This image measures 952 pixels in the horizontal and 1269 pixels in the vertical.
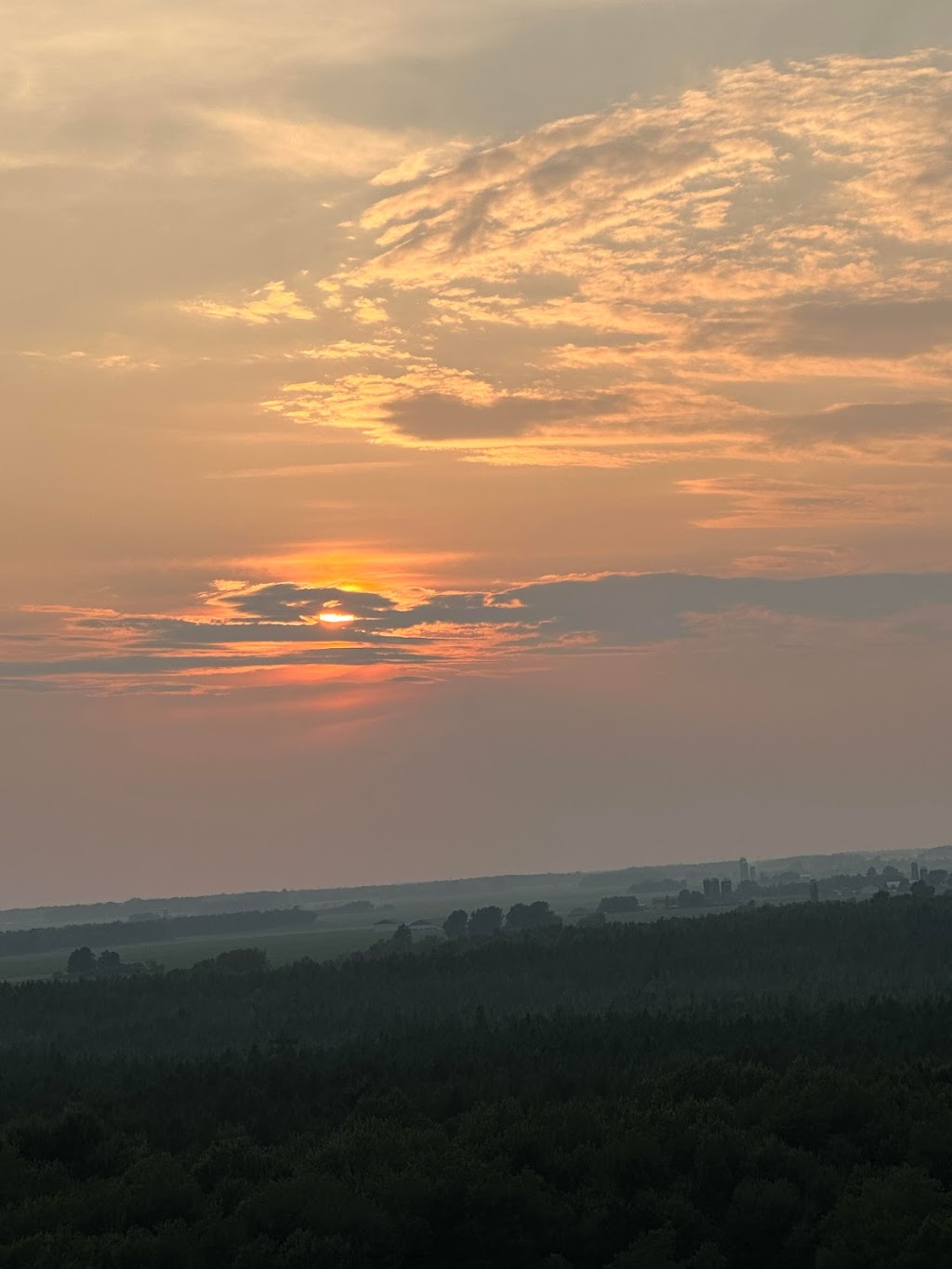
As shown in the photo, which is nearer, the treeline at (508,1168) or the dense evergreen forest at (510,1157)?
the treeline at (508,1168)

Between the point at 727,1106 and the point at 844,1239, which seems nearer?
the point at 844,1239

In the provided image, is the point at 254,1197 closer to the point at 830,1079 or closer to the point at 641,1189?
the point at 641,1189

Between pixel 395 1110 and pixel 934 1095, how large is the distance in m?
32.1

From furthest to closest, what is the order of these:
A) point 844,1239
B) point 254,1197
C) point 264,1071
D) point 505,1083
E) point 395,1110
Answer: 1. point 264,1071
2. point 505,1083
3. point 395,1110
4. point 254,1197
5. point 844,1239

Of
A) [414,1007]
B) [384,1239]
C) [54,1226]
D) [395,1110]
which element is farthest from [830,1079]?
[414,1007]

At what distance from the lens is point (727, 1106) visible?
304 feet

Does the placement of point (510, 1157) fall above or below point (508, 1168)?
above

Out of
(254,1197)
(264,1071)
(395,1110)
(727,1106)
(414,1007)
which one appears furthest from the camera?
(414,1007)

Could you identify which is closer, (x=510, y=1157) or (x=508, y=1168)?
(x=508, y=1168)

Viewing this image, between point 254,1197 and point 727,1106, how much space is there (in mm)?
29147

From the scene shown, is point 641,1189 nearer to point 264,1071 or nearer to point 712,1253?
point 712,1253

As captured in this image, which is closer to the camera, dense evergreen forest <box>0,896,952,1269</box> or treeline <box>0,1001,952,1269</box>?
treeline <box>0,1001,952,1269</box>

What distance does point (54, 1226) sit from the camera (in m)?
76.1

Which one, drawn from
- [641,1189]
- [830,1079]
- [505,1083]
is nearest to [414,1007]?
[505,1083]
